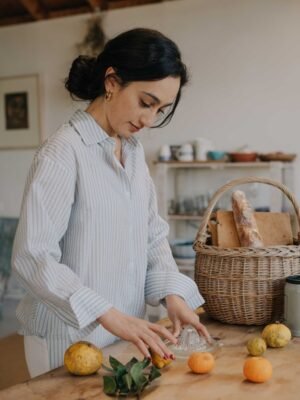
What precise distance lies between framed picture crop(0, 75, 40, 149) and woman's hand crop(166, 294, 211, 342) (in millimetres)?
3870

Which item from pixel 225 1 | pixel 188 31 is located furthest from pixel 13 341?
pixel 225 1

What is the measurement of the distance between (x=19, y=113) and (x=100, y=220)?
4038 millimetres

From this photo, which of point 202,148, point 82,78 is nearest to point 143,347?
point 82,78

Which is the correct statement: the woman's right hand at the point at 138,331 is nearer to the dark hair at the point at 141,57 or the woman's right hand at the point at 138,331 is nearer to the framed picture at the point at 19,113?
the dark hair at the point at 141,57

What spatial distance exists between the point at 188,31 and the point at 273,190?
1.49 meters

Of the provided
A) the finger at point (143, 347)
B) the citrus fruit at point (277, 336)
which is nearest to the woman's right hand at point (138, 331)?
the finger at point (143, 347)

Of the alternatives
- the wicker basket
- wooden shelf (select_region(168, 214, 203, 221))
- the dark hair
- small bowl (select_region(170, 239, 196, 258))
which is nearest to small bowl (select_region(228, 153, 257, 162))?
wooden shelf (select_region(168, 214, 203, 221))

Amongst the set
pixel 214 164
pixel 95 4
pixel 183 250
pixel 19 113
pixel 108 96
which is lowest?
pixel 183 250

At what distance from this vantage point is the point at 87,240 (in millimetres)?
1308

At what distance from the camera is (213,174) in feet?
14.5

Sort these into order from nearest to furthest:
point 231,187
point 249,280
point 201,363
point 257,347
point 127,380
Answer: point 127,380 → point 201,363 → point 257,347 → point 249,280 → point 231,187

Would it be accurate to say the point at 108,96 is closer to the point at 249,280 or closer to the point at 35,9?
the point at 249,280

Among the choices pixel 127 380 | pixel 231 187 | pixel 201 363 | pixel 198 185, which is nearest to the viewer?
pixel 127 380

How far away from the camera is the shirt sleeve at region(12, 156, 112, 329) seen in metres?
1.15
